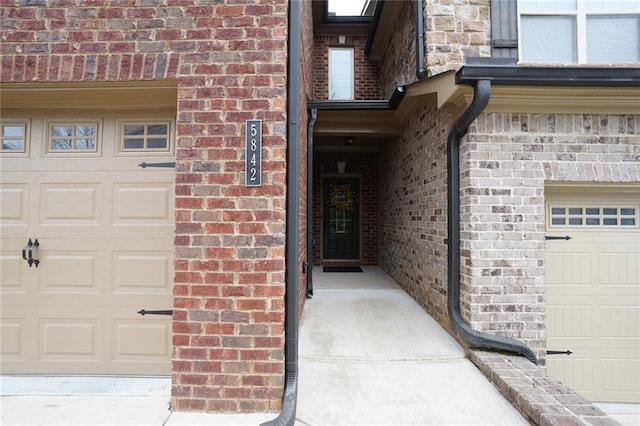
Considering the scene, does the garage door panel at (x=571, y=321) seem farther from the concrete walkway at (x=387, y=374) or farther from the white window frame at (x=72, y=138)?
the white window frame at (x=72, y=138)

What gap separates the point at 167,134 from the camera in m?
2.45

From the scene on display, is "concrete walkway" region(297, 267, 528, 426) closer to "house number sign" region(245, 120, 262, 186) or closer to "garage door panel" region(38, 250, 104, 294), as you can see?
"house number sign" region(245, 120, 262, 186)

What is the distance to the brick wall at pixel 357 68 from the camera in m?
6.95

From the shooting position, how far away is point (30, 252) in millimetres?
2410

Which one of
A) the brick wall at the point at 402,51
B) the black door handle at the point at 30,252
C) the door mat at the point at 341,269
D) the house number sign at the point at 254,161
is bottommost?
the door mat at the point at 341,269

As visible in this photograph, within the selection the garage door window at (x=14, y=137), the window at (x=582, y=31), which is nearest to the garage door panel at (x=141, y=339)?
the garage door window at (x=14, y=137)

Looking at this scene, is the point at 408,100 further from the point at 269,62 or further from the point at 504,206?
the point at 269,62

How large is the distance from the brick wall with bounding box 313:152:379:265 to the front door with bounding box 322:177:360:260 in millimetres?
153

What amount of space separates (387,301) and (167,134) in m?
3.36

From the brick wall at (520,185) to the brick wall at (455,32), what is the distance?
0.96 metres

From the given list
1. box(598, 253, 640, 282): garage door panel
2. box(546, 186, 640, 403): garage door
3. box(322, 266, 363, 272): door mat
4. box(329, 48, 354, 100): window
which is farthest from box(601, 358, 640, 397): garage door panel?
box(329, 48, 354, 100): window

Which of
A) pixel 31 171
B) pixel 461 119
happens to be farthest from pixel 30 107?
pixel 461 119

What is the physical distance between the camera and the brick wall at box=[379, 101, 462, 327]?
3391mm

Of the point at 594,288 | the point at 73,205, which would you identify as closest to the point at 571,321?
the point at 594,288
